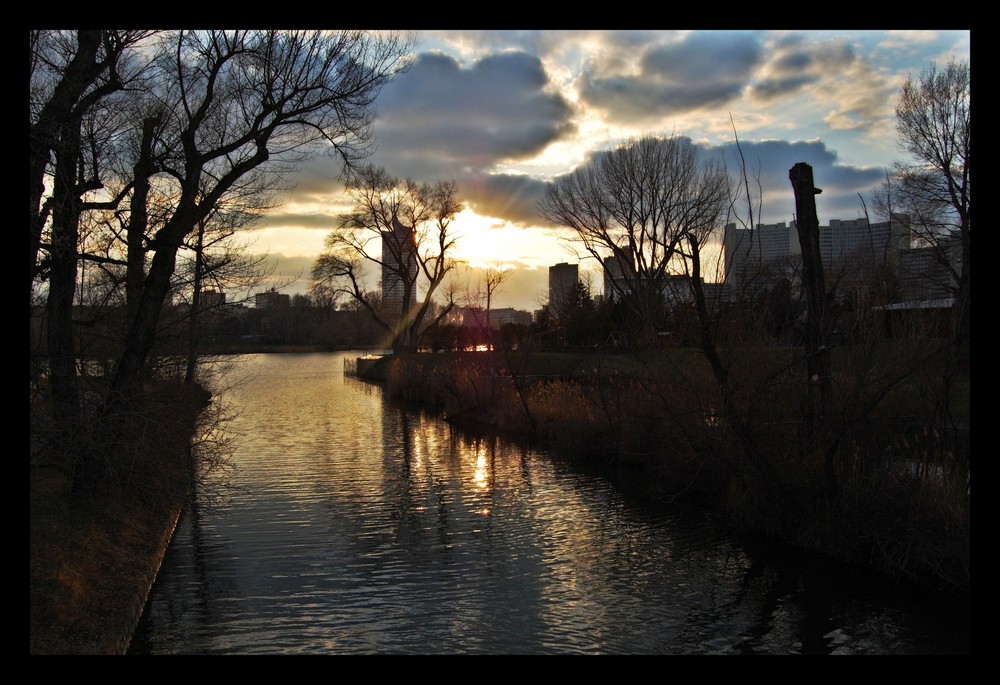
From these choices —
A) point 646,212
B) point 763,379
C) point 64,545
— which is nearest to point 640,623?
point 763,379

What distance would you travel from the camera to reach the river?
305 inches

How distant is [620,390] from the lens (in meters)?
17.0

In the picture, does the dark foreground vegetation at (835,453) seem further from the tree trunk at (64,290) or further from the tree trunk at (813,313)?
the tree trunk at (64,290)

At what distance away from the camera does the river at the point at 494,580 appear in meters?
7.75

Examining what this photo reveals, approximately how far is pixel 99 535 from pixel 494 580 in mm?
5106

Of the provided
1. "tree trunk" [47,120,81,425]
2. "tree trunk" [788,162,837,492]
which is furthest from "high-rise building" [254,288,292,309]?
"tree trunk" [788,162,837,492]

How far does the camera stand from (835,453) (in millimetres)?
10258

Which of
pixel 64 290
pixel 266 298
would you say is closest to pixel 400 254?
pixel 266 298

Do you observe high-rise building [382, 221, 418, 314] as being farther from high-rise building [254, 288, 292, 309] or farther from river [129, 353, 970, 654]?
river [129, 353, 970, 654]

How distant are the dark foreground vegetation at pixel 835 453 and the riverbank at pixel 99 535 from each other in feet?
26.8

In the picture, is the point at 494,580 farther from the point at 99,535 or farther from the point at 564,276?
the point at 564,276

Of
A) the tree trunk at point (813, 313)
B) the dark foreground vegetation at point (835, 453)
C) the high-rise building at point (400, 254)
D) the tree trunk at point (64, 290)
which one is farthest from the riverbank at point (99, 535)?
the high-rise building at point (400, 254)
